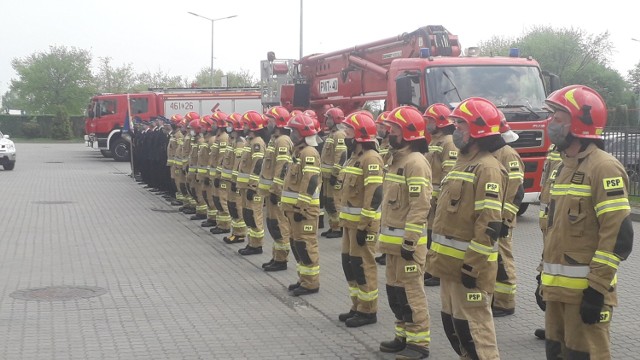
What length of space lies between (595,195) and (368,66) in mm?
11809

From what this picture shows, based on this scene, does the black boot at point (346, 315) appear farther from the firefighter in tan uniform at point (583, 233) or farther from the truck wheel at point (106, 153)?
the truck wheel at point (106, 153)

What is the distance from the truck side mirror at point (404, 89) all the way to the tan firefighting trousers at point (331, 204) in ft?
7.06

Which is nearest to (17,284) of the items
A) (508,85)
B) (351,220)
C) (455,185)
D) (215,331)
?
(215,331)

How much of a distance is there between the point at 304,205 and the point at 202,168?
624 centimetres

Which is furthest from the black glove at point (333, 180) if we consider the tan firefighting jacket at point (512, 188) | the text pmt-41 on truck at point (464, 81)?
the tan firefighting jacket at point (512, 188)

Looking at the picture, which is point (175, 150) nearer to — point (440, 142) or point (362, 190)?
point (440, 142)

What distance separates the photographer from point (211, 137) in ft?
48.4

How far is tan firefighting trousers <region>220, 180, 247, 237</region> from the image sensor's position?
1258cm

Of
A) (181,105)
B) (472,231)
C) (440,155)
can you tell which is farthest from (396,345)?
(181,105)

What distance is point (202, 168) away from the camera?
1464 cm

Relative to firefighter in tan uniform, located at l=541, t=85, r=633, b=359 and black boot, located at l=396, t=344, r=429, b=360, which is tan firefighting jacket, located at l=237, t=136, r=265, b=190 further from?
firefighter in tan uniform, located at l=541, t=85, r=633, b=359

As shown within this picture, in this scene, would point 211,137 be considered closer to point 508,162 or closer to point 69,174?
point 508,162

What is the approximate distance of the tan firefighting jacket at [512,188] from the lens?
23.7 ft

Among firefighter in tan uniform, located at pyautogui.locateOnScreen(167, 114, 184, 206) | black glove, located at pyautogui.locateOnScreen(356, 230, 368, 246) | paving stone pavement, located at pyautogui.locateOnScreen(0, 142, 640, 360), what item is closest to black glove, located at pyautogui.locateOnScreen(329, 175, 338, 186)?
paving stone pavement, located at pyautogui.locateOnScreen(0, 142, 640, 360)
